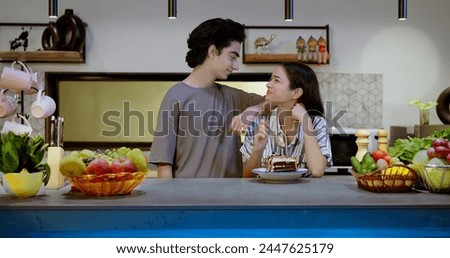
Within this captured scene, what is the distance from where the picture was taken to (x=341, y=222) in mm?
1777

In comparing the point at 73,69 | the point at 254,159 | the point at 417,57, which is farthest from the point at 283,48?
the point at 254,159

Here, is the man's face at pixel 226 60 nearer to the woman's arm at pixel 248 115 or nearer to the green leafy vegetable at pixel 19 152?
the woman's arm at pixel 248 115

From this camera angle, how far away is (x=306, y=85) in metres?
2.81

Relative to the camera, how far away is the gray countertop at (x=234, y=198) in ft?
5.81

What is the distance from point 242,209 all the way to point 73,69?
167 inches

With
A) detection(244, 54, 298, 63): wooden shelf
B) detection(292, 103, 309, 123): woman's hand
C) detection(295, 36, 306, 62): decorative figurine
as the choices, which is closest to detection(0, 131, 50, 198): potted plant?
detection(292, 103, 309, 123): woman's hand

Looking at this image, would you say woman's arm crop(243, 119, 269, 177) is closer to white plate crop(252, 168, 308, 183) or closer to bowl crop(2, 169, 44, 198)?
white plate crop(252, 168, 308, 183)

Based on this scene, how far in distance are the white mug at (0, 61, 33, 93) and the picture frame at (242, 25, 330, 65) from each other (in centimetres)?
345

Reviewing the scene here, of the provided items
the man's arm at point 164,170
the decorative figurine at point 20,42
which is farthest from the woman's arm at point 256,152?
the decorative figurine at point 20,42

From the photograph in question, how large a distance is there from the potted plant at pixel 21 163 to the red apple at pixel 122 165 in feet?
0.89

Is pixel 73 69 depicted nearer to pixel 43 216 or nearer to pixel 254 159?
pixel 254 159

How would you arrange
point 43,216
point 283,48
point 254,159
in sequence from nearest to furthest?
point 43,216 < point 254,159 < point 283,48

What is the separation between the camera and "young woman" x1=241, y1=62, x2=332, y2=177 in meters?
2.59

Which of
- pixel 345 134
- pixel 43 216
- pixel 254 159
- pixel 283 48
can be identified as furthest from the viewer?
pixel 283 48
